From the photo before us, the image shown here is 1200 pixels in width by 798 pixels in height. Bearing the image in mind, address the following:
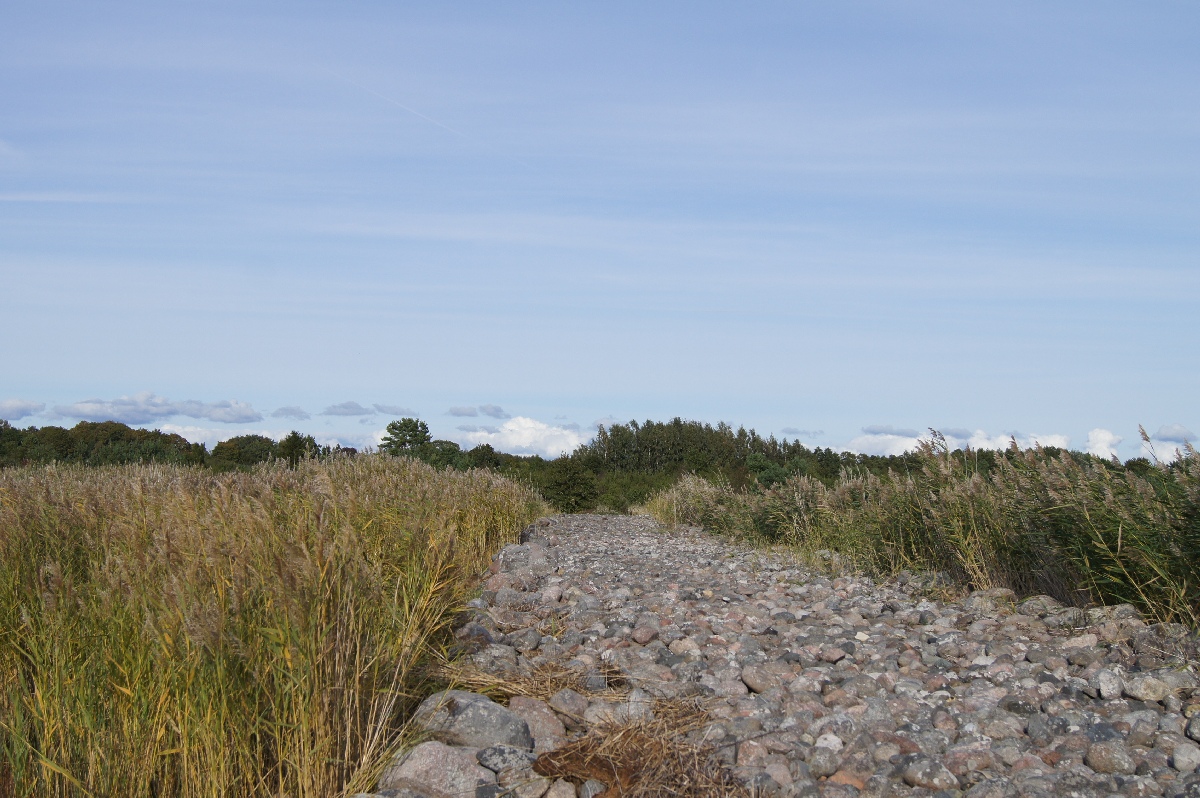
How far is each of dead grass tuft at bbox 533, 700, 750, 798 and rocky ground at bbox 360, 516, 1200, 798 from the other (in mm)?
63

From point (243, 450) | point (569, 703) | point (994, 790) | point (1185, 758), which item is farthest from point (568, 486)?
point (994, 790)

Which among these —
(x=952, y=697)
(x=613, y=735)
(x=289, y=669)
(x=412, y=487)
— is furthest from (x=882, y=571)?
(x=289, y=669)

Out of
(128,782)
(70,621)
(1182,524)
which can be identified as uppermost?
(1182,524)

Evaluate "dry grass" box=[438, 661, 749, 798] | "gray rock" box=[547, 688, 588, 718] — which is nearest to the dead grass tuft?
"dry grass" box=[438, 661, 749, 798]

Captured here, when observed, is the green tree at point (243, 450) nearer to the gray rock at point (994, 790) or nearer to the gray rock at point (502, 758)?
the gray rock at point (502, 758)

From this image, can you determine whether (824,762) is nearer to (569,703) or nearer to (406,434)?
(569,703)

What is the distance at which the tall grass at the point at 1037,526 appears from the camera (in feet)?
19.2

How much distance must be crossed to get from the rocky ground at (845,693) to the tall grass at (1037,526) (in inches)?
14.0

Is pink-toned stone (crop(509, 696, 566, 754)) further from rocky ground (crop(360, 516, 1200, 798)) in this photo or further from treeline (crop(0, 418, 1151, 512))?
treeline (crop(0, 418, 1151, 512))

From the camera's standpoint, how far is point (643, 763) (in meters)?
3.84

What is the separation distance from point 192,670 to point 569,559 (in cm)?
705

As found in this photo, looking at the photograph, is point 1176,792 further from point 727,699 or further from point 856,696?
point 727,699

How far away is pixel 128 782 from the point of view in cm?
375

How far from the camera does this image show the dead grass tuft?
3676 millimetres
